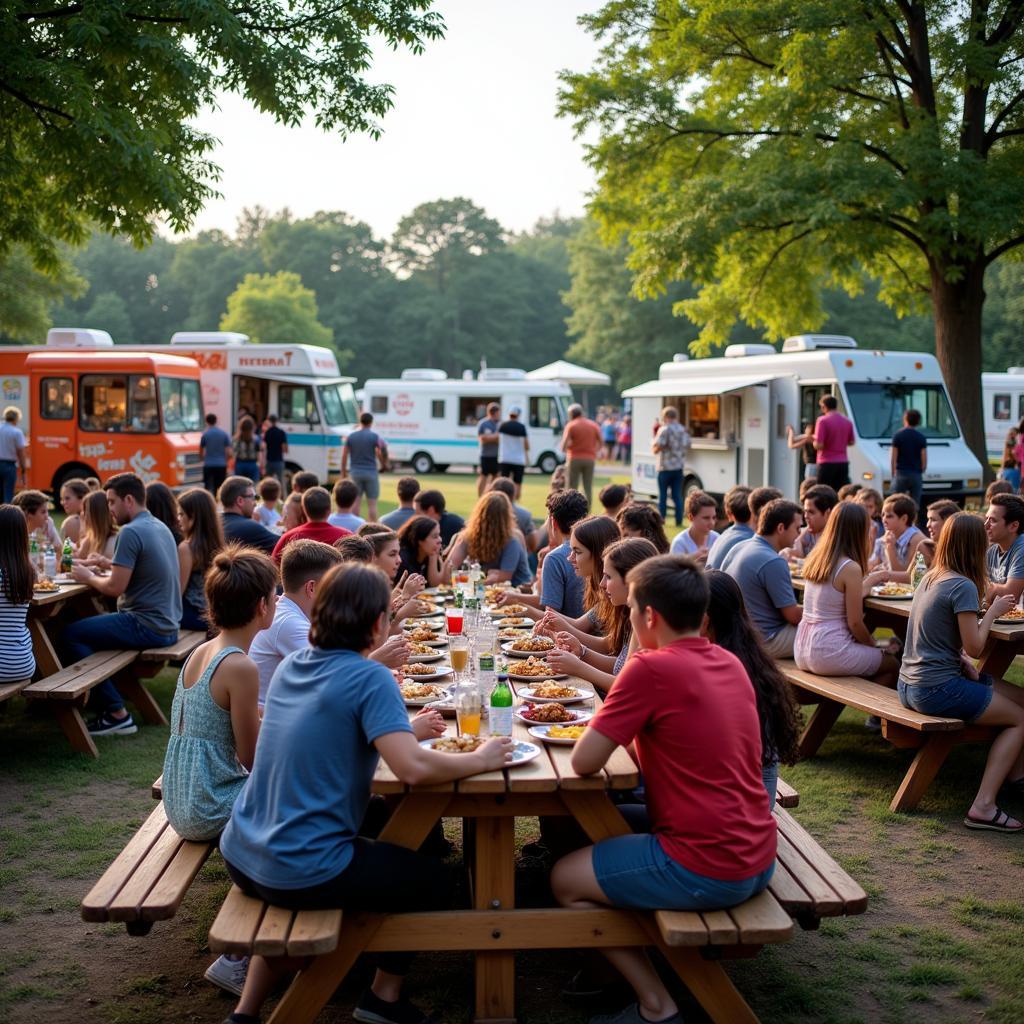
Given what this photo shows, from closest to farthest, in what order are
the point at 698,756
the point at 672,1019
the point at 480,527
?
the point at 698,756 < the point at 672,1019 < the point at 480,527

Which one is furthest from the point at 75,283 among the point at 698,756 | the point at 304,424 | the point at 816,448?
the point at 698,756

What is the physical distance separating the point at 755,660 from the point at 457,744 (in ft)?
3.57

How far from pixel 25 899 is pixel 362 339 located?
65.6m

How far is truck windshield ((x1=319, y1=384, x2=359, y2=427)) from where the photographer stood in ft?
79.6

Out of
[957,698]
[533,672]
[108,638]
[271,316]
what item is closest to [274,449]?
[108,638]

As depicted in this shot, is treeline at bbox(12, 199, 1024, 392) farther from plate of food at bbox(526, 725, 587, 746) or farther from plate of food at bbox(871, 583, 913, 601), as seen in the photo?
plate of food at bbox(526, 725, 587, 746)

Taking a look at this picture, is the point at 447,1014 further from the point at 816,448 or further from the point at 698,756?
the point at 816,448

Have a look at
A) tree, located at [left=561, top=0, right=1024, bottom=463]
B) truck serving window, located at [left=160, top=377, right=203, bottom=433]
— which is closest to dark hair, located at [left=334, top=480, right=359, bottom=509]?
tree, located at [left=561, top=0, right=1024, bottom=463]

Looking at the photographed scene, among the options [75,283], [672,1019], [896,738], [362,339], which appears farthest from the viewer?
[362,339]

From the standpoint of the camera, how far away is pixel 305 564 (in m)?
4.57

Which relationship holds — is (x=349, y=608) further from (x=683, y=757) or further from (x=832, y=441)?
(x=832, y=441)

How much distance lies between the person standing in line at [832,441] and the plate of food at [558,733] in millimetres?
11539

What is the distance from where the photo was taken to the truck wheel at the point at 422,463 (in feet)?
105

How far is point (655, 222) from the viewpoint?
1755cm
